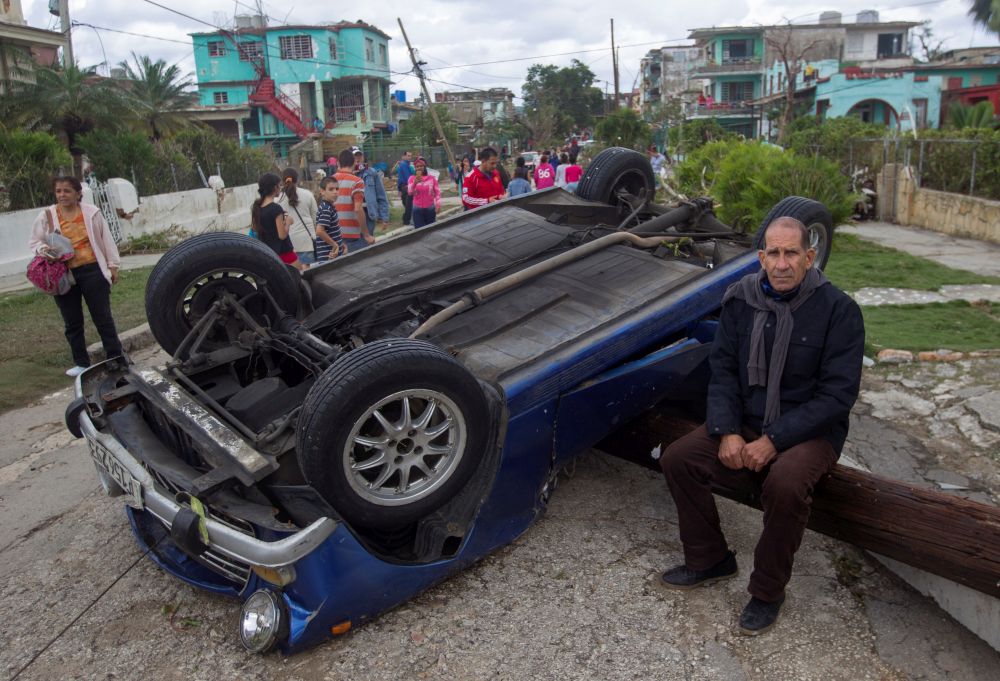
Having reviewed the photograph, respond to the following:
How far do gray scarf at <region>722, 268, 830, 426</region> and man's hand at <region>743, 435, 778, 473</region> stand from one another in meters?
0.11

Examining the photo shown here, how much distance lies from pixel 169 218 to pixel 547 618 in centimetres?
1564

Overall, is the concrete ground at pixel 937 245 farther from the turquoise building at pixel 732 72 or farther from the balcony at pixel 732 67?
the balcony at pixel 732 67

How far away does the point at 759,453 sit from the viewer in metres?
2.97

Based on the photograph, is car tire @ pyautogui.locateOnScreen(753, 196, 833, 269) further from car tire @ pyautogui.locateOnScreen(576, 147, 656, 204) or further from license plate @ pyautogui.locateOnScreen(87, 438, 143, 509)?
license plate @ pyautogui.locateOnScreen(87, 438, 143, 509)

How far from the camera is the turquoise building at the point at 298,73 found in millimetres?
51531

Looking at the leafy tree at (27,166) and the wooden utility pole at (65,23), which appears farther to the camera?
the wooden utility pole at (65,23)

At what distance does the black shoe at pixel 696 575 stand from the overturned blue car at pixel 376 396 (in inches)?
24.6

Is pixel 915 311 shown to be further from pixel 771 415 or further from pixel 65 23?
pixel 65 23

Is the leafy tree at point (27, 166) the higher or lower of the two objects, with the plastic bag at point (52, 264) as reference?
higher

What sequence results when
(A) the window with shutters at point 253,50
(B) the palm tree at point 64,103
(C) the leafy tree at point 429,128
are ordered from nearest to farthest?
(B) the palm tree at point 64,103, (C) the leafy tree at point 429,128, (A) the window with shutters at point 253,50

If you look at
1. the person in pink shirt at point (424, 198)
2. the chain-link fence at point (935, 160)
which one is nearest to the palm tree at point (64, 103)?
the person in pink shirt at point (424, 198)

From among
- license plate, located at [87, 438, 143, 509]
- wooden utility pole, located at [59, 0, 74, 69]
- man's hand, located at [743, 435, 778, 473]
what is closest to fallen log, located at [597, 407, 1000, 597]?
man's hand, located at [743, 435, 778, 473]

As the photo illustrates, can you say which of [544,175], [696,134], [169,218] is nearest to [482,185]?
[544,175]

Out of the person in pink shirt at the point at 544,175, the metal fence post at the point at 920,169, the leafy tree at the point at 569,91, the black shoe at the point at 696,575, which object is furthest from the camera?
the leafy tree at the point at 569,91
